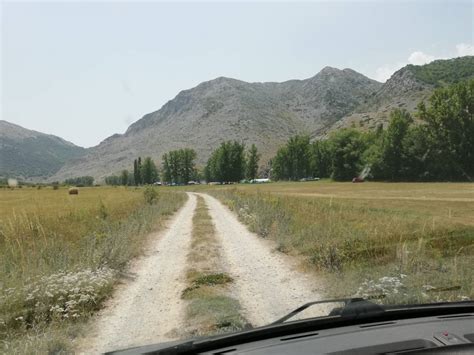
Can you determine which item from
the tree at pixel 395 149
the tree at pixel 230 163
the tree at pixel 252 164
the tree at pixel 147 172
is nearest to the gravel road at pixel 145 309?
the tree at pixel 395 149

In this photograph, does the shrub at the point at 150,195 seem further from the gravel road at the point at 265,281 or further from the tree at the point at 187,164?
the tree at the point at 187,164

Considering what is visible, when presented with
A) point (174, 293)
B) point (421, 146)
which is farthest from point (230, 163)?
point (174, 293)

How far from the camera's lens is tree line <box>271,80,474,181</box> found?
231ft

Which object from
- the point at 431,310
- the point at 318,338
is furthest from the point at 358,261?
the point at 318,338

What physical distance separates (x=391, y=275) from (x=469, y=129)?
69710mm

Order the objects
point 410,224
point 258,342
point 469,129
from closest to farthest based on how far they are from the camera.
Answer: point 258,342, point 410,224, point 469,129

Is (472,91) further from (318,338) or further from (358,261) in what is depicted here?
(318,338)

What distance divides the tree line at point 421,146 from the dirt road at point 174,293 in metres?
62.5

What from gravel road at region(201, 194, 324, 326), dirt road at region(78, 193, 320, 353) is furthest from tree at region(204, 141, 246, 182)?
dirt road at region(78, 193, 320, 353)

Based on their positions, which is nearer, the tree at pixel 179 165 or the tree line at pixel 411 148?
the tree line at pixel 411 148

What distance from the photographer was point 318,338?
116 inches

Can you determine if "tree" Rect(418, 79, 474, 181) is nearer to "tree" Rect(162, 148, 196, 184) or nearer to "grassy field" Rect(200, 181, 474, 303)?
"grassy field" Rect(200, 181, 474, 303)

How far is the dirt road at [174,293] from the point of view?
24.2 feet

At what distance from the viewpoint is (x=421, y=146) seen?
75500mm
